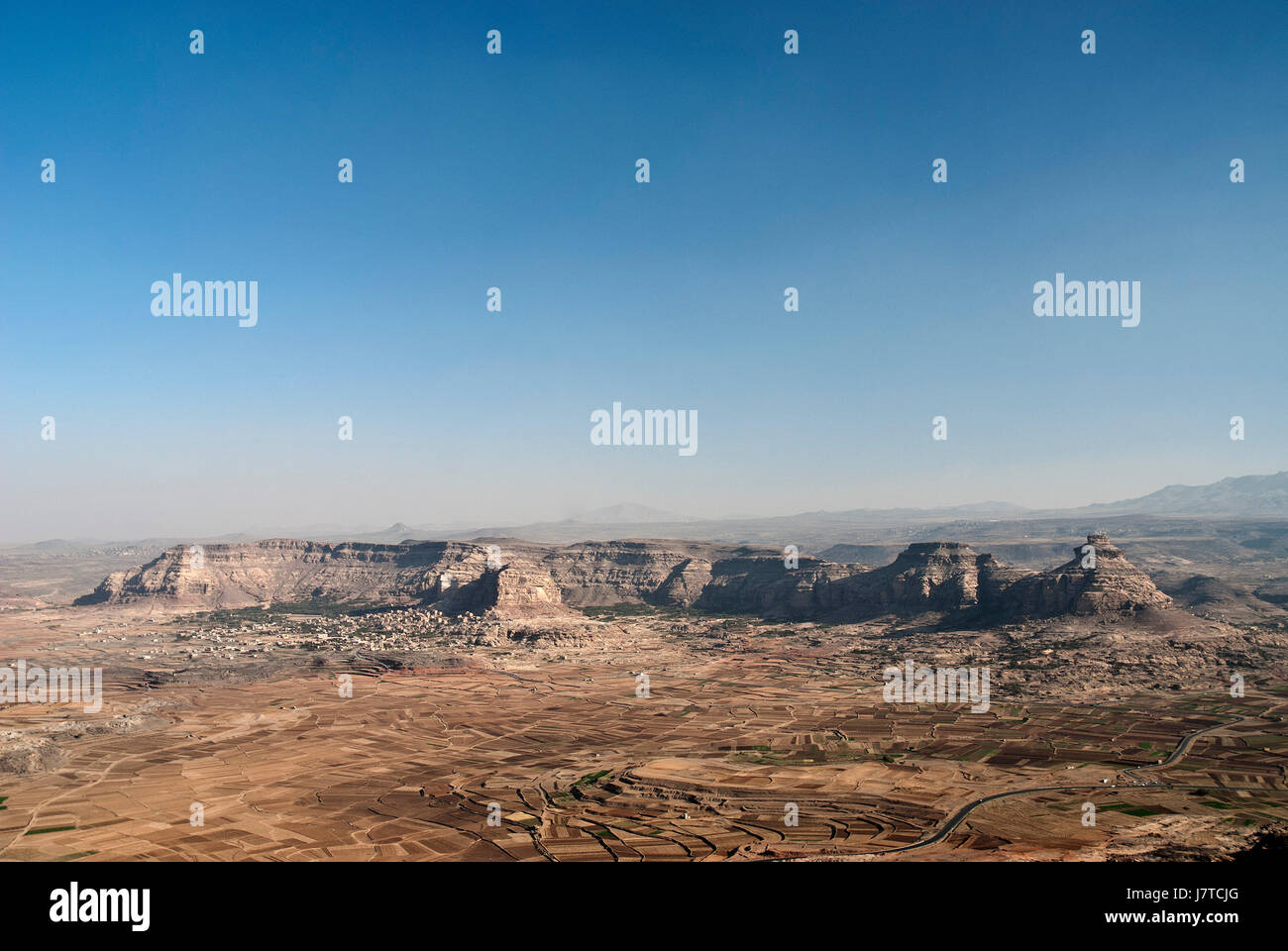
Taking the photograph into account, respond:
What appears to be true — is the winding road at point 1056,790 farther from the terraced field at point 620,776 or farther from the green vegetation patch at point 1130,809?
the green vegetation patch at point 1130,809

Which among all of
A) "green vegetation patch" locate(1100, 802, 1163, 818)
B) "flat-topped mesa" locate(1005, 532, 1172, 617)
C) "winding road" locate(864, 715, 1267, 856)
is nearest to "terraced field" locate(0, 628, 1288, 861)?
"green vegetation patch" locate(1100, 802, 1163, 818)

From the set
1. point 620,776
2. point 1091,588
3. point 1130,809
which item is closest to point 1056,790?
point 1130,809

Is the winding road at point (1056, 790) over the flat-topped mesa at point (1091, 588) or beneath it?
beneath

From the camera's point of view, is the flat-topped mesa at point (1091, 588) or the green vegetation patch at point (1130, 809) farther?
the flat-topped mesa at point (1091, 588)

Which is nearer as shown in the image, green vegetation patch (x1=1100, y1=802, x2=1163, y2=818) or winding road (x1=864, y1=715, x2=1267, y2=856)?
winding road (x1=864, y1=715, x2=1267, y2=856)

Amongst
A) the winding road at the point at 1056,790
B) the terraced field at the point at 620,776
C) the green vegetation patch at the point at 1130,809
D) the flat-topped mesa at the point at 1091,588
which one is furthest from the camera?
the flat-topped mesa at the point at 1091,588

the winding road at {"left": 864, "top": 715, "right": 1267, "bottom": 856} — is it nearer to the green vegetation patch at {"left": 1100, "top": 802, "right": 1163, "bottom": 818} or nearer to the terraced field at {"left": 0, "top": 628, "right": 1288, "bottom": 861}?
the terraced field at {"left": 0, "top": 628, "right": 1288, "bottom": 861}

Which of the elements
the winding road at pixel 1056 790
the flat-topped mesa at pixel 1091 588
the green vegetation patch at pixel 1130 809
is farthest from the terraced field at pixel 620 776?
the flat-topped mesa at pixel 1091 588

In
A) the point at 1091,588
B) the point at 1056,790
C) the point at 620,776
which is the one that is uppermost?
the point at 1091,588

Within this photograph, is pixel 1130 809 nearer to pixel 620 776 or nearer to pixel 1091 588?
pixel 620 776
